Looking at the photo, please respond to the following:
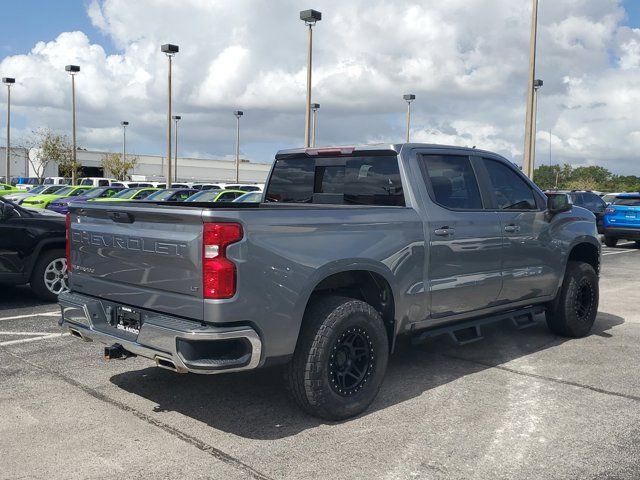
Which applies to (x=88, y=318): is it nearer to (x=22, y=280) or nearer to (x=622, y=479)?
(x=622, y=479)

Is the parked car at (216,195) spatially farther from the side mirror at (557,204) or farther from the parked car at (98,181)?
the parked car at (98,181)

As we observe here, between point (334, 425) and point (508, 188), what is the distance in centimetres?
294

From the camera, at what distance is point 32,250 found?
886 centimetres

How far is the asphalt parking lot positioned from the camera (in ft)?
13.0

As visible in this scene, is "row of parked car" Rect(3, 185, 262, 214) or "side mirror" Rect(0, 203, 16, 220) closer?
"side mirror" Rect(0, 203, 16, 220)

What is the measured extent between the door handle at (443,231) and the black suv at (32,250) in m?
5.59

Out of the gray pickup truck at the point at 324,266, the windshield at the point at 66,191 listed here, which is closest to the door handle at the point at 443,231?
the gray pickup truck at the point at 324,266

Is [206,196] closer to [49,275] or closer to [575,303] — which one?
[49,275]

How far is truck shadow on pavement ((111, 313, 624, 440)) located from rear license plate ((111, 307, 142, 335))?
0.69m

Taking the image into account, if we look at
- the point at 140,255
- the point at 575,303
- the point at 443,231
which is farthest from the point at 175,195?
the point at 140,255

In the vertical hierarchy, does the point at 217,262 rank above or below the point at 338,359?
above

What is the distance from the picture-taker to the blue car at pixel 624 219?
18.9 m

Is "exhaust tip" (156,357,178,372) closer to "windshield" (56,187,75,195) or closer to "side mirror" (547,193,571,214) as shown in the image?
"side mirror" (547,193,571,214)

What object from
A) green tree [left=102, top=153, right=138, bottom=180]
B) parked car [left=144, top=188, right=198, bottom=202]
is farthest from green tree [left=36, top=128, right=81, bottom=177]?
parked car [left=144, top=188, right=198, bottom=202]
